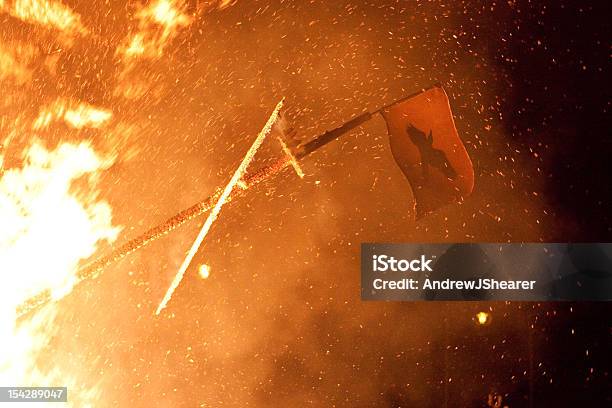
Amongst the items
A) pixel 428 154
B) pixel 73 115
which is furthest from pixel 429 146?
pixel 73 115

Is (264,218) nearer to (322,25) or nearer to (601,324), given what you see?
(322,25)

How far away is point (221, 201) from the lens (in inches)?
102

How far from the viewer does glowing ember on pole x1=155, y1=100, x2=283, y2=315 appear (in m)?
2.58

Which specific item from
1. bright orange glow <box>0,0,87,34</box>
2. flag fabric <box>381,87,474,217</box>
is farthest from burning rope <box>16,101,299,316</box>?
bright orange glow <box>0,0,87,34</box>

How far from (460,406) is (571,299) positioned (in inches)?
27.3

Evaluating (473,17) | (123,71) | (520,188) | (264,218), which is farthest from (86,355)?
(473,17)

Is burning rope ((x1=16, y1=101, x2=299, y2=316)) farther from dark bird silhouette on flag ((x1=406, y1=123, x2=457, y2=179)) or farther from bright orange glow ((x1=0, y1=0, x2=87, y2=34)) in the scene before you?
bright orange glow ((x1=0, y1=0, x2=87, y2=34))

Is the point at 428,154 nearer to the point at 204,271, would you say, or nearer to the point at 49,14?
the point at 204,271

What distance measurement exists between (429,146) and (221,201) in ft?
2.89

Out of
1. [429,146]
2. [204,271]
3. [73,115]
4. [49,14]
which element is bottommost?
[204,271]

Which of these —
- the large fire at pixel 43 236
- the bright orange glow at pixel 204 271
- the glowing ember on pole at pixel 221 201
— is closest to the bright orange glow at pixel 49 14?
the large fire at pixel 43 236

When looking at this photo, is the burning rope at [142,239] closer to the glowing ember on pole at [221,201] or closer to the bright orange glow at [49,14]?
the glowing ember on pole at [221,201]

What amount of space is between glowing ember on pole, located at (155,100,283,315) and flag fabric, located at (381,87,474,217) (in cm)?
50

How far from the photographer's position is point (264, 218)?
9.29ft
